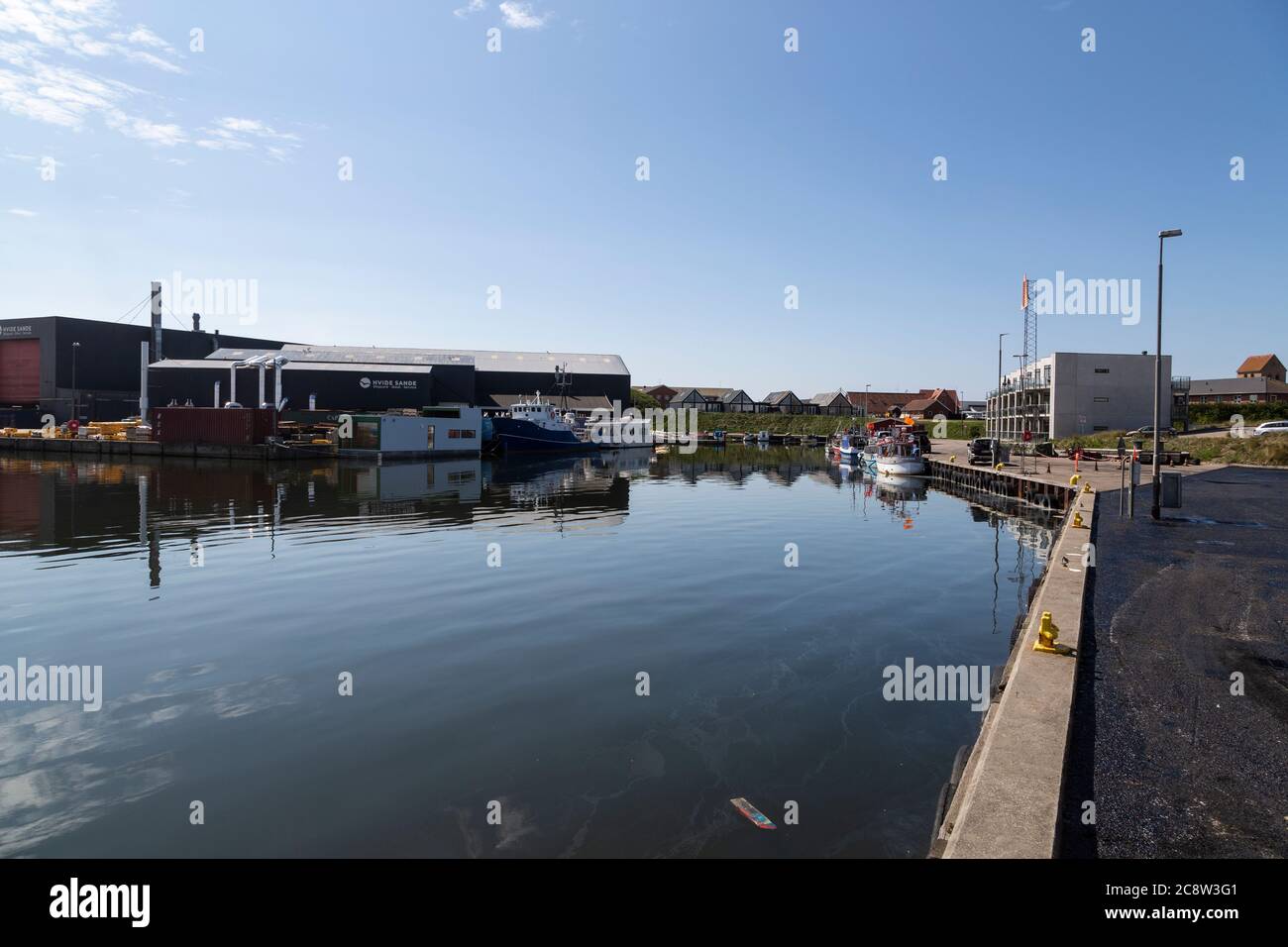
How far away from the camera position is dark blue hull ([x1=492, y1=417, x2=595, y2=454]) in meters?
70.8

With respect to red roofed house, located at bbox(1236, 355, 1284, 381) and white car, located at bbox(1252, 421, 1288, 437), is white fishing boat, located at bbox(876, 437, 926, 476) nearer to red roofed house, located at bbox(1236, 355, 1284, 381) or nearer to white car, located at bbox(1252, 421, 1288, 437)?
white car, located at bbox(1252, 421, 1288, 437)

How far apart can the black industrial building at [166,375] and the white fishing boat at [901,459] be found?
44.1 meters

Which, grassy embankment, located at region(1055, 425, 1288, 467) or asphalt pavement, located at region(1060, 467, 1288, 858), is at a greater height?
grassy embankment, located at region(1055, 425, 1288, 467)

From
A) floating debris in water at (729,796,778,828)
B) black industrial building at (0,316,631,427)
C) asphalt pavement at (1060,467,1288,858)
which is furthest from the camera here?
black industrial building at (0,316,631,427)

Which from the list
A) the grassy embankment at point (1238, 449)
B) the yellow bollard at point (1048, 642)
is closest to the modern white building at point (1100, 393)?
the grassy embankment at point (1238, 449)

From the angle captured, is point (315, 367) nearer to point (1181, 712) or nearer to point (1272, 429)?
point (1181, 712)

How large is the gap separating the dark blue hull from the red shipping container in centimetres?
1996

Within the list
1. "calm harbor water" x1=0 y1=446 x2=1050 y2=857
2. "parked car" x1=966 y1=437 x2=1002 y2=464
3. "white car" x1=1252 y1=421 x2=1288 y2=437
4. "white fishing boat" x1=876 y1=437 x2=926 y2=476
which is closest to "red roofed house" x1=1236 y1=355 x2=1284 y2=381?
"white car" x1=1252 y1=421 x2=1288 y2=437

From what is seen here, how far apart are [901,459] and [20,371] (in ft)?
302

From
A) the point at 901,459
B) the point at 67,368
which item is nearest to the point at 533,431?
the point at 901,459

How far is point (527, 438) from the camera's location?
238ft

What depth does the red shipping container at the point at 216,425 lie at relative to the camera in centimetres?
5672

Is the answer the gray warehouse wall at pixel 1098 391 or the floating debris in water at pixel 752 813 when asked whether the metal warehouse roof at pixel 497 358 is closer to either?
the gray warehouse wall at pixel 1098 391
